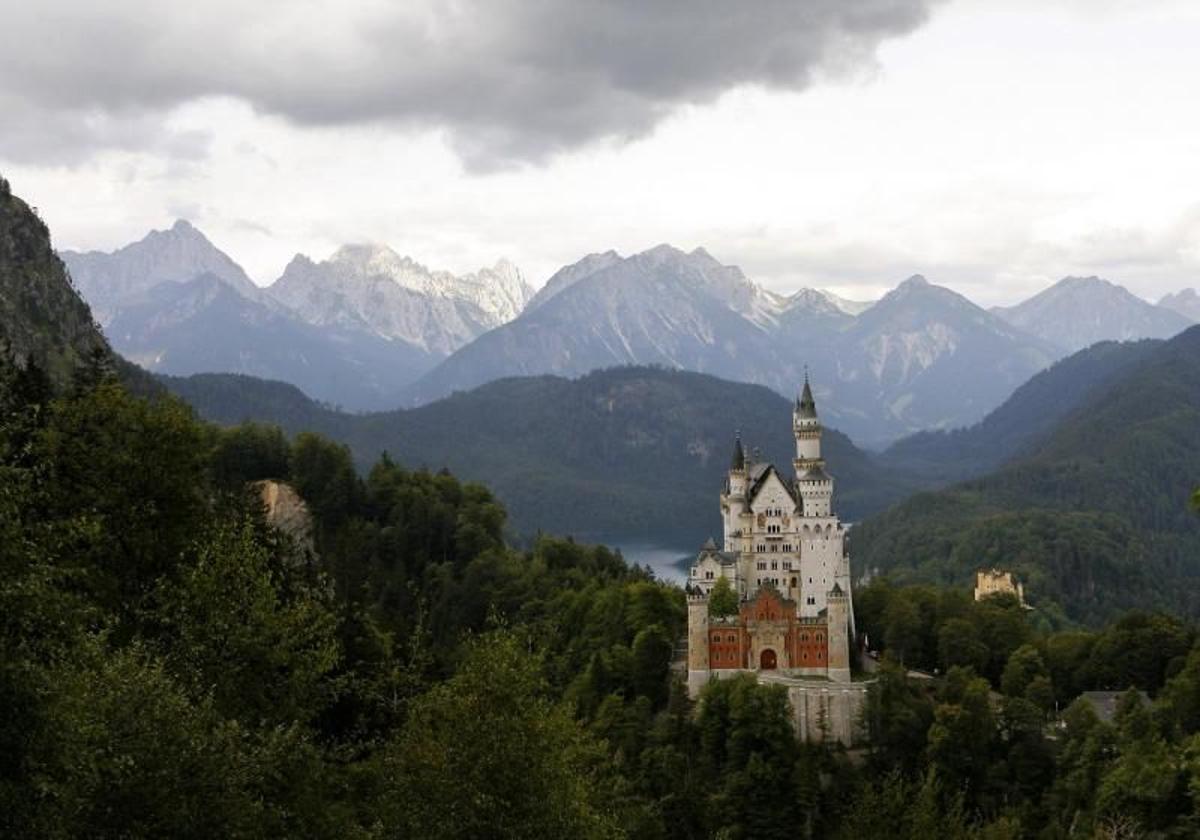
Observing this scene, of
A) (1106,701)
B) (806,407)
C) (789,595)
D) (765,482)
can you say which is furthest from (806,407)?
(1106,701)

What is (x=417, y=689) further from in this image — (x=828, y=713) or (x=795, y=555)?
(x=795, y=555)

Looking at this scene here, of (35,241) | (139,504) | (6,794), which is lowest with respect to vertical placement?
(6,794)

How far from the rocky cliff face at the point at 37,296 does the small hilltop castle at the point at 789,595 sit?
79.0 metres

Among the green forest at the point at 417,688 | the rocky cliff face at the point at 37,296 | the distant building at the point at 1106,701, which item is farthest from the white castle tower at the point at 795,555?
the rocky cliff face at the point at 37,296

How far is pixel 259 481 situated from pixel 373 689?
83180 millimetres

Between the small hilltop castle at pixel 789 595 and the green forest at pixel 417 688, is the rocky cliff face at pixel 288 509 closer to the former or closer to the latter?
the green forest at pixel 417 688

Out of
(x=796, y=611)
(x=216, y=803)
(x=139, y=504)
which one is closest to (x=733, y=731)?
(x=796, y=611)

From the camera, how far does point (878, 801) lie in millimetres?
59156

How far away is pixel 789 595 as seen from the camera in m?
96.7

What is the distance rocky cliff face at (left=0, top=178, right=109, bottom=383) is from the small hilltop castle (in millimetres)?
78958

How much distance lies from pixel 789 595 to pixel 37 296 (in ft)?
334

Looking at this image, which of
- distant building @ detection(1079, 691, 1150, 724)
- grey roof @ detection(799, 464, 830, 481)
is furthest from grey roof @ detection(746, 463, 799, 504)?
distant building @ detection(1079, 691, 1150, 724)

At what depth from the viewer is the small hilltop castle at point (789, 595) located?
87.1 m

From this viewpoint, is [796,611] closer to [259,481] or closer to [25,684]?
[259,481]
